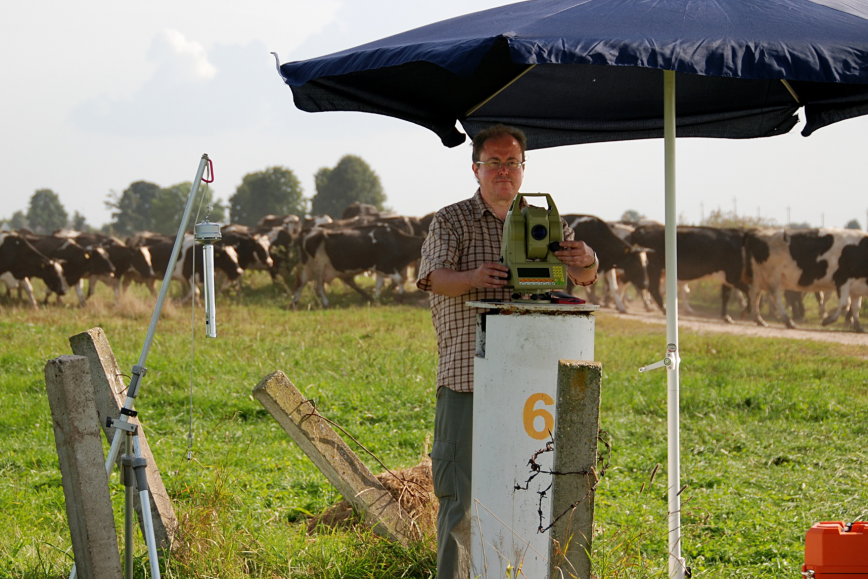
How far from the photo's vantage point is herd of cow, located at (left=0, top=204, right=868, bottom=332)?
16578 millimetres

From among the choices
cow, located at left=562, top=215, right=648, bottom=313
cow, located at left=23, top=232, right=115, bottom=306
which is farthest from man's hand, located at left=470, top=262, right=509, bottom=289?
cow, located at left=23, top=232, right=115, bottom=306

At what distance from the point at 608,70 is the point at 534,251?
170 cm

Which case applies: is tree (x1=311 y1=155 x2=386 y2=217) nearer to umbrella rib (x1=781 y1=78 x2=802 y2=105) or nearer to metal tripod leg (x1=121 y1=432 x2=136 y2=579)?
umbrella rib (x1=781 y1=78 x2=802 y2=105)

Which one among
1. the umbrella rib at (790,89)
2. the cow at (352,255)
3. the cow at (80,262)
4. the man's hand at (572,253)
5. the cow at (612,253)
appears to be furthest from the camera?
the cow at (80,262)

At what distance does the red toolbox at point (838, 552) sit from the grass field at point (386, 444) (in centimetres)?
62

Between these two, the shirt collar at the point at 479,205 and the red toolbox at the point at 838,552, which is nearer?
the red toolbox at the point at 838,552

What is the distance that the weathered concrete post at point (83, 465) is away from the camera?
2457 mm

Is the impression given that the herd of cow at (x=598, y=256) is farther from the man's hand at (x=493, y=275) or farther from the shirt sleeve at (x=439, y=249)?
the man's hand at (x=493, y=275)

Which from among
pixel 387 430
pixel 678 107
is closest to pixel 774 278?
pixel 387 430

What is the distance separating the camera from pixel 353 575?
349 centimetres

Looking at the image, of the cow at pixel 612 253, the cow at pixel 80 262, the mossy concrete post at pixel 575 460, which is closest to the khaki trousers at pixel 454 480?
the mossy concrete post at pixel 575 460

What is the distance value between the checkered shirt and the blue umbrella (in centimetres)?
57

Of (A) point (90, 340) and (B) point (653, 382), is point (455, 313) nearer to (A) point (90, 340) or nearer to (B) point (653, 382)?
(A) point (90, 340)

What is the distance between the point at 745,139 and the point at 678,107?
0.54 meters
